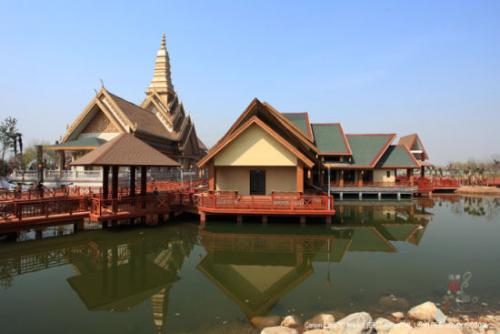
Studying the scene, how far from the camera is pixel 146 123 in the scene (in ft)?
92.5

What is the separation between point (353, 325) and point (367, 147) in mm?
27403

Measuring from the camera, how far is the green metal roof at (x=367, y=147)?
93.6ft

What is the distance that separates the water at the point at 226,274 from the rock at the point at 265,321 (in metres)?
0.23

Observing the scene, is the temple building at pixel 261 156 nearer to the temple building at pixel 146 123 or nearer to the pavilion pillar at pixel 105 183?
the pavilion pillar at pixel 105 183

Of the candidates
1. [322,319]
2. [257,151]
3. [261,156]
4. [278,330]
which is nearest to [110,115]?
[257,151]

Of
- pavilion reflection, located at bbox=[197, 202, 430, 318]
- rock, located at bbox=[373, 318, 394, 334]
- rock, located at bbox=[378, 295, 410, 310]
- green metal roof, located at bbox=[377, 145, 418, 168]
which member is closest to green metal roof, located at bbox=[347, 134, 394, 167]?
green metal roof, located at bbox=[377, 145, 418, 168]

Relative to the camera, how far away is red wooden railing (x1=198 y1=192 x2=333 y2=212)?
47.1 ft

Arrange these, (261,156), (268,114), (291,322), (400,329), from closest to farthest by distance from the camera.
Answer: (400,329) → (291,322) → (261,156) → (268,114)

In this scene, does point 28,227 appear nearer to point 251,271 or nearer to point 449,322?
point 251,271

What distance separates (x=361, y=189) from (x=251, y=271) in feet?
69.0

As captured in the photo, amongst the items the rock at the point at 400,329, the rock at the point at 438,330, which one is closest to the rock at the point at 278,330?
the rock at the point at 400,329

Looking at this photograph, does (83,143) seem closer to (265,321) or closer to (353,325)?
(265,321)

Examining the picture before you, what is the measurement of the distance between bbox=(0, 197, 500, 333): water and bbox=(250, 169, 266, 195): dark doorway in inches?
114

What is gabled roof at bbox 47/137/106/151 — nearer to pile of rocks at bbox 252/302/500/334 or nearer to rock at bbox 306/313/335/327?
pile of rocks at bbox 252/302/500/334
